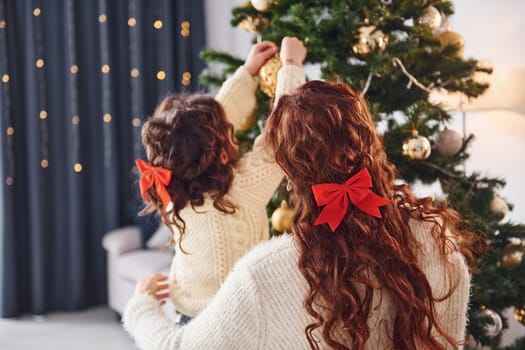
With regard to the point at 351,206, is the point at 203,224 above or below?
below

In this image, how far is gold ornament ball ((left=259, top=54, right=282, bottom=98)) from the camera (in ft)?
5.68

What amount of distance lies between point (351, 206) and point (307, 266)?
13 cm

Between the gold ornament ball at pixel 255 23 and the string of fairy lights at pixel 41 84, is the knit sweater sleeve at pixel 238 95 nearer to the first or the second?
the gold ornament ball at pixel 255 23

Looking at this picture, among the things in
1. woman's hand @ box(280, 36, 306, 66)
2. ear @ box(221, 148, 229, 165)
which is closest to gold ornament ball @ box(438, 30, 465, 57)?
woman's hand @ box(280, 36, 306, 66)

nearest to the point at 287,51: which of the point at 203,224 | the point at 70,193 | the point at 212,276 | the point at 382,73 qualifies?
the point at 382,73

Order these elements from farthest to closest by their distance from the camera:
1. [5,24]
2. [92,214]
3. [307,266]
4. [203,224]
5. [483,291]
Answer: [92,214], [5,24], [483,291], [203,224], [307,266]

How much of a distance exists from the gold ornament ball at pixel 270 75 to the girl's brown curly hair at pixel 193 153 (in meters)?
0.20

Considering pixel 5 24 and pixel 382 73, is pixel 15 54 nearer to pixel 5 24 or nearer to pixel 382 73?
pixel 5 24

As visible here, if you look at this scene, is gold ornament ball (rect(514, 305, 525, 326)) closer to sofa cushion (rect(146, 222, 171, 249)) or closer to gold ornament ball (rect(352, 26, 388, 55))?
gold ornament ball (rect(352, 26, 388, 55))

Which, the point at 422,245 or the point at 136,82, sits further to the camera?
the point at 136,82

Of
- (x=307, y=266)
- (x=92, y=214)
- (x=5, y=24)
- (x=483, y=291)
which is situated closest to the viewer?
(x=307, y=266)

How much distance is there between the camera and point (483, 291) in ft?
6.05

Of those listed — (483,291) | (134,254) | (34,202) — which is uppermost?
(483,291)

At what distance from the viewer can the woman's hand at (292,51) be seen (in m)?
1.66
